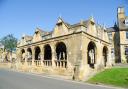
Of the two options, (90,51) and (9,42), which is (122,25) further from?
(9,42)

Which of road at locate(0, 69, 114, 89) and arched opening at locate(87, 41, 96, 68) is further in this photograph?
arched opening at locate(87, 41, 96, 68)

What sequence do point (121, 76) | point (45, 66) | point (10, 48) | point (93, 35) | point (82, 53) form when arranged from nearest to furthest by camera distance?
point (121, 76) < point (82, 53) < point (93, 35) < point (45, 66) < point (10, 48)

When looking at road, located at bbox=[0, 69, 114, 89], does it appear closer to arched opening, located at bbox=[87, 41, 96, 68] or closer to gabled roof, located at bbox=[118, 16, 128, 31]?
arched opening, located at bbox=[87, 41, 96, 68]

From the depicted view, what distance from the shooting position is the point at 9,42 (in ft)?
269

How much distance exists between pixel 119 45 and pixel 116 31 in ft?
12.7

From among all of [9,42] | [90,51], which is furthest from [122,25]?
[9,42]

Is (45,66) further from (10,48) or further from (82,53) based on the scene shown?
(10,48)

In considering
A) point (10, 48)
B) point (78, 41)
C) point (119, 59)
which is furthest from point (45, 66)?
point (10, 48)

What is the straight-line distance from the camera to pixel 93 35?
30.2 m

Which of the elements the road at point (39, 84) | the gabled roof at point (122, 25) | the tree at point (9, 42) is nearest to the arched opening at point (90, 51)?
the gabled roof at point (122, 25)

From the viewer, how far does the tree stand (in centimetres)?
8169

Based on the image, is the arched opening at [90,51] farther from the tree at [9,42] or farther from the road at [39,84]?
the tree at [9,42]

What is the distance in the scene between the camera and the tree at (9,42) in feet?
268

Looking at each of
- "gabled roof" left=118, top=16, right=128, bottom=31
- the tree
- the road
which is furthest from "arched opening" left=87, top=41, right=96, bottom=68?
the tree
